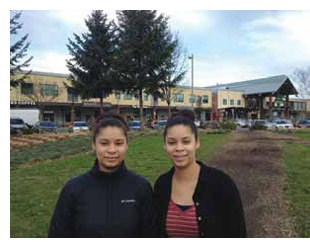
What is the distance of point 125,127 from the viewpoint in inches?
63.0

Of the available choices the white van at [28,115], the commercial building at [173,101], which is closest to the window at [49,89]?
the commercial building at [173,101]

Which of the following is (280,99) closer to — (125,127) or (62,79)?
(62,79)

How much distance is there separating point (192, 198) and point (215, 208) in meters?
0.12

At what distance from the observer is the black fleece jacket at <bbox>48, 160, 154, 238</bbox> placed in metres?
1.48

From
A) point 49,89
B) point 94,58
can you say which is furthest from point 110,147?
point 49,89

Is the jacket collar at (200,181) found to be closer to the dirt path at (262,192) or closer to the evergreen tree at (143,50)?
the dirt path at (262,192)

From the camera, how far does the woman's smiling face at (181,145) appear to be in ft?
5.09

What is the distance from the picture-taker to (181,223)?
1529mm

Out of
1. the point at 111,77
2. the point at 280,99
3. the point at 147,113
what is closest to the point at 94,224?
the point at 111,77

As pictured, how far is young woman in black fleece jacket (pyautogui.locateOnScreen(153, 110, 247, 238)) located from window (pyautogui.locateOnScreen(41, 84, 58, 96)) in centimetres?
2753

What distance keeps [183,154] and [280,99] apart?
36.2 meters

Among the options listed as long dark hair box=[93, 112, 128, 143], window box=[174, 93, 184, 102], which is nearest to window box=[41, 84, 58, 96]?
window box=[174, 93, 184, 102]

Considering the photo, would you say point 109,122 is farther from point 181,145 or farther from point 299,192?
point 299,192

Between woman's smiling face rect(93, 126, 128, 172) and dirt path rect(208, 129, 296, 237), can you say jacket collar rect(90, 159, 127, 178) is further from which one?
dirt path rect(208, 129, 296, 237)
